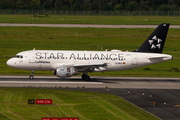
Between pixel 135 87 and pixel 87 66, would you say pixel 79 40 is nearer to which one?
pixel 87 66

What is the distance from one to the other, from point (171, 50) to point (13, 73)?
40210mm

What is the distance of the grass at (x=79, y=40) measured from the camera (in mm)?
69556

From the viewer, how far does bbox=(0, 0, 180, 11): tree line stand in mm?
166062

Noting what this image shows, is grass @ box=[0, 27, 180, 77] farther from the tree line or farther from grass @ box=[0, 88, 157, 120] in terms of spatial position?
the tree line

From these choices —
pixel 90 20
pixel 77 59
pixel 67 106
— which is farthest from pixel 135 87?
pixel 90 20

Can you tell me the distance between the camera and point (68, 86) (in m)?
39.4

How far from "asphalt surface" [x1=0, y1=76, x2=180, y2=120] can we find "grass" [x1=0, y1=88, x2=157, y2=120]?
1831 mm

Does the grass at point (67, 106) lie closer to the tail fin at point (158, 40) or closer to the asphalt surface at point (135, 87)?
the asphalt surface at point (135, 87)

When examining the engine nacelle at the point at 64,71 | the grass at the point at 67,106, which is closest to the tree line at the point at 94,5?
the engine nacelle at the point at 64,71

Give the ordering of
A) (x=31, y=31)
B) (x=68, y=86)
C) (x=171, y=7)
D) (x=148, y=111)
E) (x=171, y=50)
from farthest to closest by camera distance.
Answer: (x=171, y=7) < (x=31, y=31) < (x=171, y=50) < (x=68, y=86) < (x=148, y=111)

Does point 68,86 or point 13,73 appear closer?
point 68,86

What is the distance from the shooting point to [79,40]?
83.0 m

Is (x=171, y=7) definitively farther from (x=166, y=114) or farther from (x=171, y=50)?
(x=166, y=114)

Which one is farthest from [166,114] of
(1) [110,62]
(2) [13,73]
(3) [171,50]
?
(3) [171,50]
